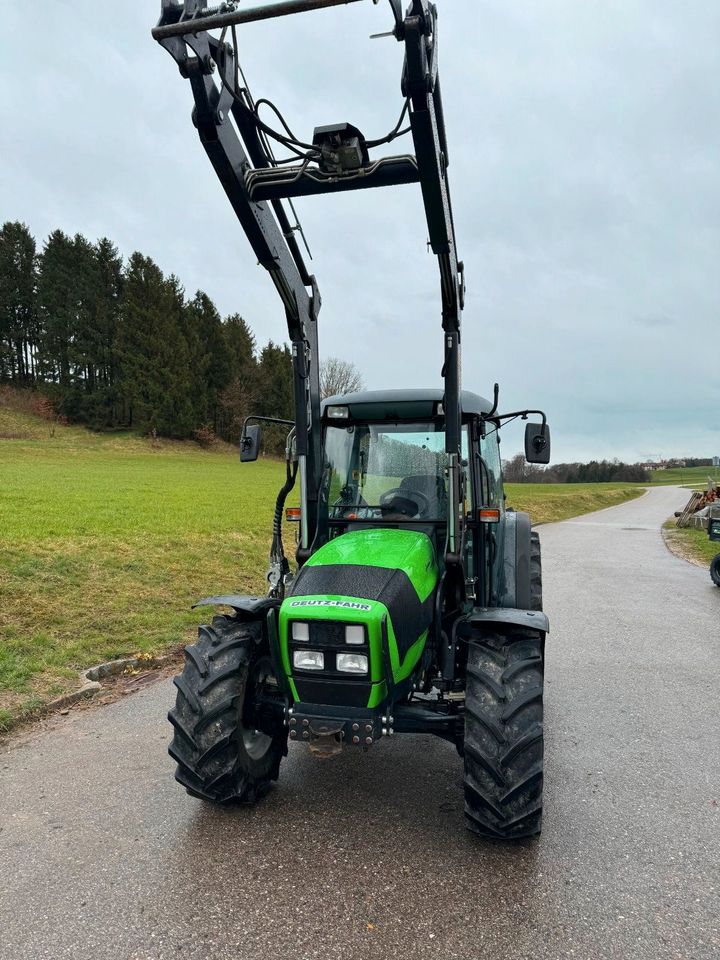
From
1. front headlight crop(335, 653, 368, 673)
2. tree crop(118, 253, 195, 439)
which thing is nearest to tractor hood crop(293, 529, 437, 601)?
front headlight crop(335, 653, 368, 673)

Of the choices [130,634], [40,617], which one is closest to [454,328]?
[130,634]

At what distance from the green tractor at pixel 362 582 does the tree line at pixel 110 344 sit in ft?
149

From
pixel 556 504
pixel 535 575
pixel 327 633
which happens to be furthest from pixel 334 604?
pixel 556 504

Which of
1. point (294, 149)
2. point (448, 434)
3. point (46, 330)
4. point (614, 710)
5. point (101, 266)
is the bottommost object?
point (614, 710)

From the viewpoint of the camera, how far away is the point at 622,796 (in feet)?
11.9

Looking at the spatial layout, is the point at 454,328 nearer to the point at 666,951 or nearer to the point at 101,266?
the point at 666,951

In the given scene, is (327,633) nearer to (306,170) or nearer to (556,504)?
(306,170)

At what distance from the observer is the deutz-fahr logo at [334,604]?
117 inches

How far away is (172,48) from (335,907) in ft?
12.4

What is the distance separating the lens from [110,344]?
50.3 m

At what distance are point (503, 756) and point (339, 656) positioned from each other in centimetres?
88

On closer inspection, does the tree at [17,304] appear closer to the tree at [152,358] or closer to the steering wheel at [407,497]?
the tree at [152,358]

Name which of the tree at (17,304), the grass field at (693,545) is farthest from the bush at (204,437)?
the grass field at (693,545)

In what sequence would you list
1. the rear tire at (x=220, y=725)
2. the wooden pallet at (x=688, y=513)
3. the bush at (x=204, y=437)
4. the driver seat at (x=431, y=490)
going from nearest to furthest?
the rear tire at (x=220, y=725), the driver seat at (x=431, y=490), the wooden pallet at (x=688, y=513), the bush at (x=204, y=437)
